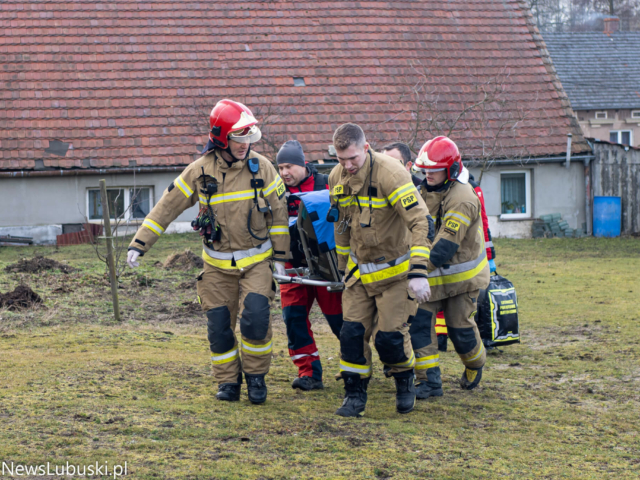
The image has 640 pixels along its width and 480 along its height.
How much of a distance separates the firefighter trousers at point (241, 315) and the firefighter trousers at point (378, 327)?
1.86ft

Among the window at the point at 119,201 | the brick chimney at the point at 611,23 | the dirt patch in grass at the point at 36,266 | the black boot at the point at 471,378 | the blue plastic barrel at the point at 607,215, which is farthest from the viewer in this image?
the brick chimney at the point at 611,23

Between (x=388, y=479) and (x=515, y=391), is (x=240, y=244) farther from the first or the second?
(x=515, y=391)

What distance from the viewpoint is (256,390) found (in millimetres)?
5402

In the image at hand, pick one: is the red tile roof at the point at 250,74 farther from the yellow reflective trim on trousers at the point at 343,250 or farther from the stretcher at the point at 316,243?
the yellow reflective trim on trousers at the point at 343,250

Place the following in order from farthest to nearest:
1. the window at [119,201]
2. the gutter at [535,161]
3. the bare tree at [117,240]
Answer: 1. the gutter at [535,161]
2. the window at [119,201]
3. the bare tree at [117,240]

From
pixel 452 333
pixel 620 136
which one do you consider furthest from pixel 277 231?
pixel 620 136

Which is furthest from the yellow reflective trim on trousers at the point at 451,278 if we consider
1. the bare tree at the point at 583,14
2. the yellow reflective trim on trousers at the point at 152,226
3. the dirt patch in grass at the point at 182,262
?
the bare tree at the point at 583,14

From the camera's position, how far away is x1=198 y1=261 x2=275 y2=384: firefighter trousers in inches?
211

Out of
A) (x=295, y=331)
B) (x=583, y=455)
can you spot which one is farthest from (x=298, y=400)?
(x=583, y=455)

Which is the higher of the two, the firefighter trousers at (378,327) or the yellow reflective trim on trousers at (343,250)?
the yellow reflective trim on trousers at (343,250)

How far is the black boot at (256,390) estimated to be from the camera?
5398mm

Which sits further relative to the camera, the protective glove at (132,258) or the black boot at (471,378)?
the black boot at (471,378)

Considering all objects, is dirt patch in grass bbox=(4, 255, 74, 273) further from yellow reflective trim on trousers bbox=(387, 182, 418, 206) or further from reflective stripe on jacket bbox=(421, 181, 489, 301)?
yellow reflective trim on trousers bbox=(387, 182, 418, 206)

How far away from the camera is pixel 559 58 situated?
3177 cm
